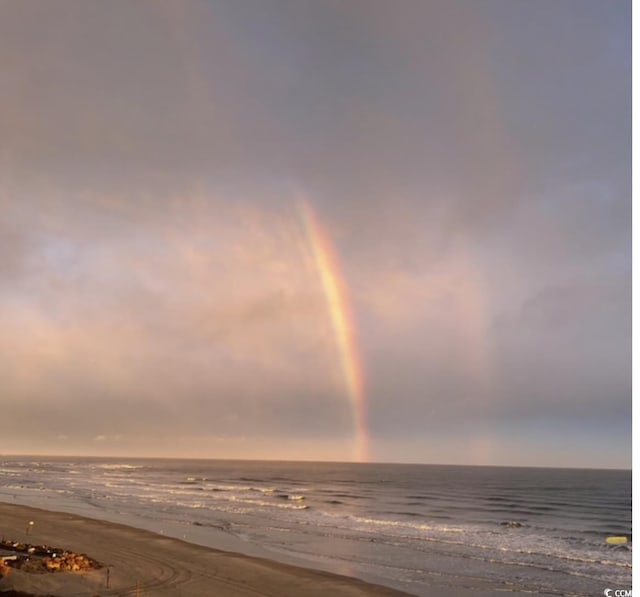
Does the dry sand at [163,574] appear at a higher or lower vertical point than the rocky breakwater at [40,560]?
lower

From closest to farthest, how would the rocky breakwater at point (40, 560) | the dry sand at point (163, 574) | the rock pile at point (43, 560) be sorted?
the dry sand at point (163, 574) < the rocky breakwater at point (40, 560) < the rock pile at point (43, 560)

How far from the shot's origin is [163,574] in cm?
2172

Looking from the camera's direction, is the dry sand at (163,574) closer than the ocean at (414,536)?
Yes

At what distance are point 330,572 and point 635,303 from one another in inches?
808

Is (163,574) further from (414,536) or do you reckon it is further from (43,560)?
(414,536)

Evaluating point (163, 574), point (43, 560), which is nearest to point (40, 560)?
point (43, 560)

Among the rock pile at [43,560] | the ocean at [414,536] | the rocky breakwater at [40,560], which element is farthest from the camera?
the ocean at [414,536]

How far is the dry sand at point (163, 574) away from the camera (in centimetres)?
1803

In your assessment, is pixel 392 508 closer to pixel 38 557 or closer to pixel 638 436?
pixel 38 557

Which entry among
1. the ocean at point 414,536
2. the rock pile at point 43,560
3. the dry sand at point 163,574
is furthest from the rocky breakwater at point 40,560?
the ocean at point 414,536

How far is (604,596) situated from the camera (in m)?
22.3

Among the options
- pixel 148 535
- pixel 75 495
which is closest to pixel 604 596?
pixel 148 535

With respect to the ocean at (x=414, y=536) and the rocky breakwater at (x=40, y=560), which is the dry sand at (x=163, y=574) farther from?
the ocean at (x=414, y=536)

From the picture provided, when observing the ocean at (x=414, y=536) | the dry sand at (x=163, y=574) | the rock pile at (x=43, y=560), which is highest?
the rock pile at (x=43, y=560)
